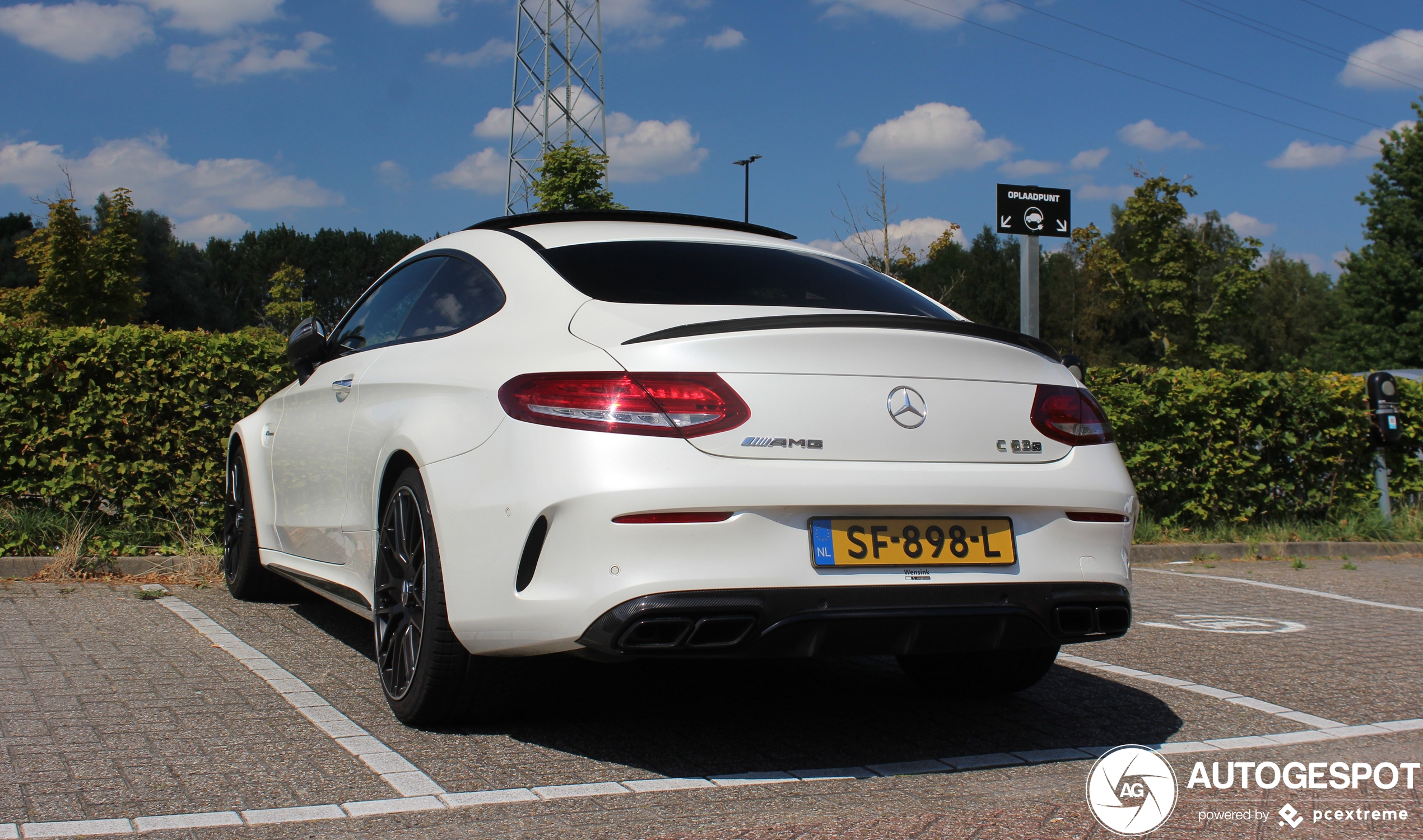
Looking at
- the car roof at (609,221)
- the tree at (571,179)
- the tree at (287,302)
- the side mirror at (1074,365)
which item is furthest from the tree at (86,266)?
the side mirror at (1074,365)

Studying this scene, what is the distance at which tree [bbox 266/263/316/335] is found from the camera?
50562mm

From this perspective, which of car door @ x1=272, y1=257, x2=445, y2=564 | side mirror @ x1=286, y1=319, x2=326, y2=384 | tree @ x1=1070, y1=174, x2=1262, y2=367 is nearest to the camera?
car door @ x1=272, y1=257, x2=445, y2=564

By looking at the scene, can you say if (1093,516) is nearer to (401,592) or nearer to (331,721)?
(401,592)

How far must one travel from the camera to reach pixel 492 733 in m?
3.75

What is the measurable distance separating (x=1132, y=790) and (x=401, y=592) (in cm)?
227

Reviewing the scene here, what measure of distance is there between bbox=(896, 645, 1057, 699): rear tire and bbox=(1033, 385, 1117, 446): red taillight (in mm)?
971

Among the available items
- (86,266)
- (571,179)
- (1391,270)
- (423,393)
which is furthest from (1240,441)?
(1391,270)

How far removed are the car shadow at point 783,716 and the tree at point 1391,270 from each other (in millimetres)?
42116

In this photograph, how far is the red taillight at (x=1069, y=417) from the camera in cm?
352

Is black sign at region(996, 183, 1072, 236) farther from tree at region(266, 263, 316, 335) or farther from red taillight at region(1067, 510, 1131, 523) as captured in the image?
tree at region(266, 263, 316, 335)

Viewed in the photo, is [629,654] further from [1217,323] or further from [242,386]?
[1217,323]

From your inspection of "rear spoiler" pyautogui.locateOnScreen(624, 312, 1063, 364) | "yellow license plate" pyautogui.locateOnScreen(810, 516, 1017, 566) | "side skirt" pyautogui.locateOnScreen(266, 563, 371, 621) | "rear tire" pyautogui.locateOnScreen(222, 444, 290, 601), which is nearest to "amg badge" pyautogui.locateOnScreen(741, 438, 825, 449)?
"yellow license plate" pyautogui.locateOnScreen(810, 516, 1017, 566)

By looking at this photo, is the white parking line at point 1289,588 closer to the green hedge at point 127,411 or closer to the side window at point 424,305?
the side window at point 424,305

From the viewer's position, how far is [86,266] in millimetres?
26703
